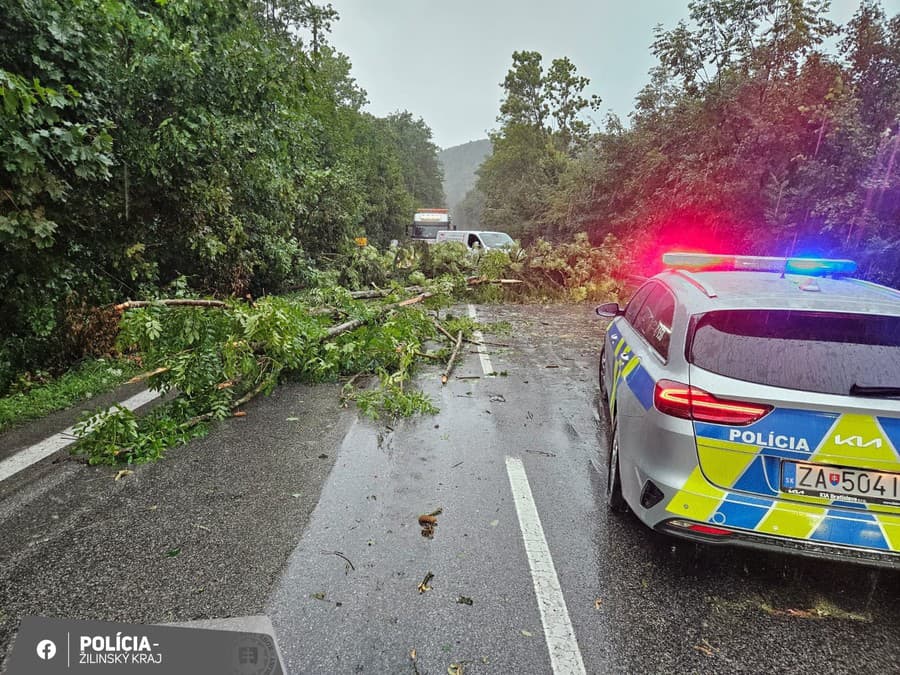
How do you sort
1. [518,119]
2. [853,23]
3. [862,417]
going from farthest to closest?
[518,119] < [853,23] < [862,417]

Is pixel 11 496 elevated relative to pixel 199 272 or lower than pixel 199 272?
lower

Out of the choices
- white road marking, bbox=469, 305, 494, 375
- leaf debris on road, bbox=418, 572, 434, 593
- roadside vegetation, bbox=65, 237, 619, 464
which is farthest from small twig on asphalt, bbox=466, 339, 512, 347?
leaf debris on road, bbox=418, 572, 434, 593

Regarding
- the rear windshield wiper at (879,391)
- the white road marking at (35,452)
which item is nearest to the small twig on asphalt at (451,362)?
the white road marking at (35,452)

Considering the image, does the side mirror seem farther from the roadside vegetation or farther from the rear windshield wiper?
the rear windshield wiper

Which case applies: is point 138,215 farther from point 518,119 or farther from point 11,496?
point 518,119

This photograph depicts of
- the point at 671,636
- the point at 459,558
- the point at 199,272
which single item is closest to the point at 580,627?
the point at 671,636

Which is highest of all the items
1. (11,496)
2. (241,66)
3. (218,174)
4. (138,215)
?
(241,66)

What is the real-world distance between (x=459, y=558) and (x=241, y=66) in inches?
277

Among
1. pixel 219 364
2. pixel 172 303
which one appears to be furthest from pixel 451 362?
pixel 172 303

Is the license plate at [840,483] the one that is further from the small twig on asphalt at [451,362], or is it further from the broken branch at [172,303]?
the broken branch at [172,303]

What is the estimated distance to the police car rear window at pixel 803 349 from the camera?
7.39ft

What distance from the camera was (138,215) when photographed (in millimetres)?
7008

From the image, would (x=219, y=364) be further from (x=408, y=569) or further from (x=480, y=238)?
(x=480, y=238)

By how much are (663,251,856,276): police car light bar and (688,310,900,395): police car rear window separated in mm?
1149
